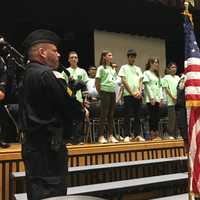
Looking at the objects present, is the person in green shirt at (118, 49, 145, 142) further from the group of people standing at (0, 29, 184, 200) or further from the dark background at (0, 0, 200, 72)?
the group of people standing at (0, 29, 184, 200)

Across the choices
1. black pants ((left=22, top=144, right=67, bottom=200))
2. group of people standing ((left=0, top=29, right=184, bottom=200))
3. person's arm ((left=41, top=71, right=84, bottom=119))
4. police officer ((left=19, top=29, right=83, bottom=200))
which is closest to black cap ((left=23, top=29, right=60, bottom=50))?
group of people standing ((left=0, top=29, right=184, bottom=200))

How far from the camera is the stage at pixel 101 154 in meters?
5.22

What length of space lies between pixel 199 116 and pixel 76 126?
145 centimetres

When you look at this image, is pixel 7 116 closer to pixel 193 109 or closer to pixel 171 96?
pixel 193 109

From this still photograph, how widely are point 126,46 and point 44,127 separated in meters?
9.31

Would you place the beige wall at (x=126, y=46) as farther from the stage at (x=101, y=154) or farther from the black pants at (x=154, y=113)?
the stage at (x=101, y=154)

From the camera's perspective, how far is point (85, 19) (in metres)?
11.0

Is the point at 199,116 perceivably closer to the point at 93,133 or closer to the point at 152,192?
the point at 152,192

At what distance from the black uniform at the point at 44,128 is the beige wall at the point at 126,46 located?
27.1 ft

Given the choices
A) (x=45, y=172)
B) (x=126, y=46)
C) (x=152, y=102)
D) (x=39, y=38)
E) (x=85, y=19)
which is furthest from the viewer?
(x=126, y=46)

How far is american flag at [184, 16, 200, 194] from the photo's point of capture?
3.97 meters

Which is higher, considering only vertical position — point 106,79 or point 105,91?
point 106,79

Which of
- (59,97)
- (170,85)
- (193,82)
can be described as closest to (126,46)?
(170,85)

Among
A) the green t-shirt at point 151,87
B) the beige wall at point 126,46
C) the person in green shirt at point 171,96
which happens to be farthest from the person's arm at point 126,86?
the beige wall at point 126,46
